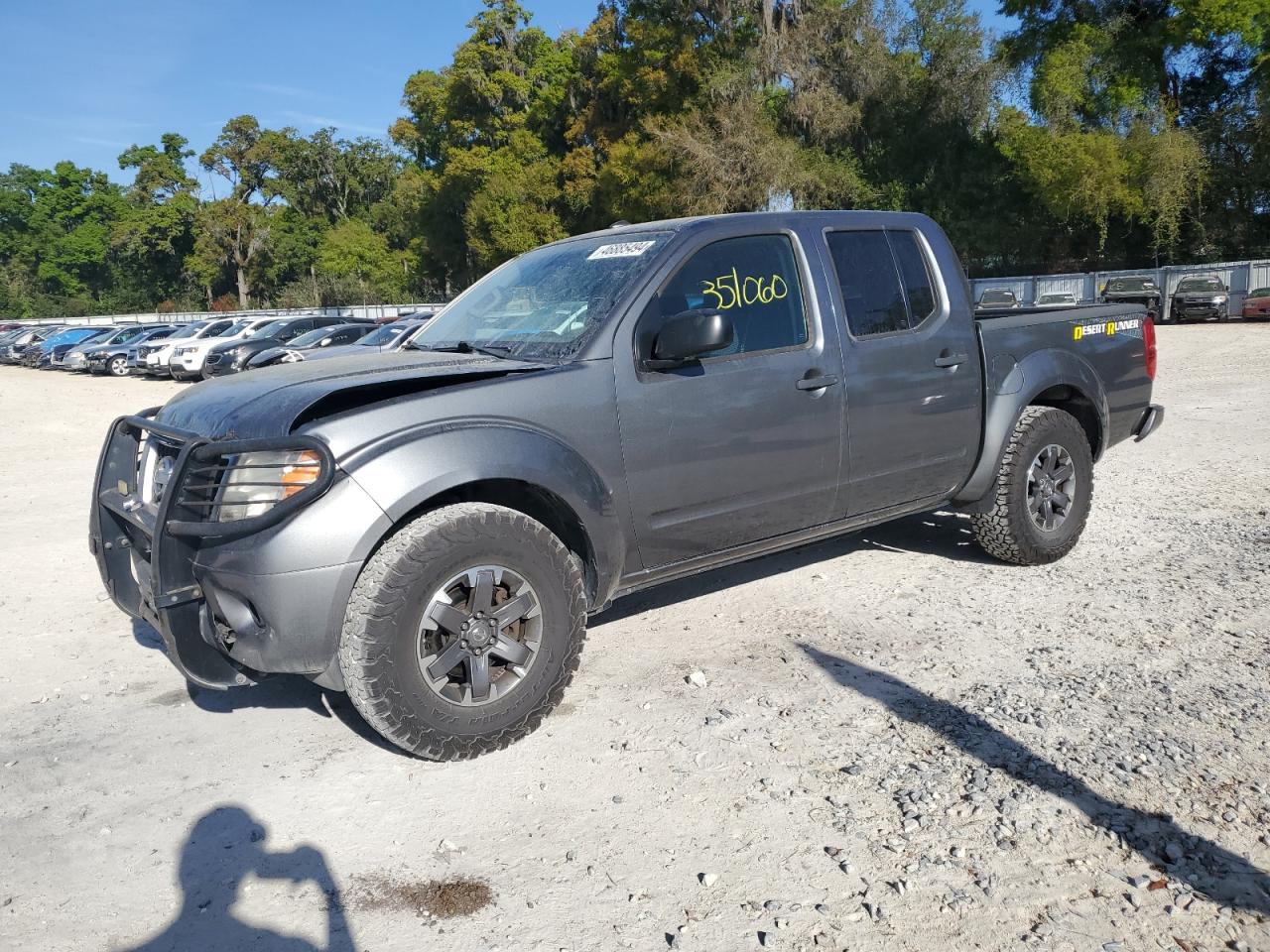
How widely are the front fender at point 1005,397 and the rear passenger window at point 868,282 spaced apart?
759 millimetres

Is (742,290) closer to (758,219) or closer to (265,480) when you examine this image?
(758,219)

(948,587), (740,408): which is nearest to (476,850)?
(740,408)

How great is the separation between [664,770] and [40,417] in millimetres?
16565

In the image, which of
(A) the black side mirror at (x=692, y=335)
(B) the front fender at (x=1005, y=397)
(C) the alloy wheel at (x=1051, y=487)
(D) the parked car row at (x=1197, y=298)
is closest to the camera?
(A) the black side mirror at (x=692, y=335)

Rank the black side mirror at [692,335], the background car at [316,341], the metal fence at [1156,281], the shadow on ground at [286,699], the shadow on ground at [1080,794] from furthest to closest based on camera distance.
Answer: the metal fence at [1156,281], the background car at [316,341], the shadow on ground at [286,699], the black side mirror at [692,335], the shadow on ground at [1080,794]

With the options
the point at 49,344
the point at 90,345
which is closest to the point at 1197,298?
the point at 90,345

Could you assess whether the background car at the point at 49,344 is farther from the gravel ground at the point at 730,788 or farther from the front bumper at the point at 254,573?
the front bumper at the point at 254,573

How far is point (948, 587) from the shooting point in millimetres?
5707

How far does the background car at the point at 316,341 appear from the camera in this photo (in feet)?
77.3

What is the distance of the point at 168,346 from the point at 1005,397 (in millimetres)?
27906

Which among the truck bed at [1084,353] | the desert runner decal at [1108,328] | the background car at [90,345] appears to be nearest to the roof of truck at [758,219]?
the truck bed at [1084,353]

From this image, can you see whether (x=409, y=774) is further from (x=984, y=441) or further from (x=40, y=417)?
(x=40, y=417)

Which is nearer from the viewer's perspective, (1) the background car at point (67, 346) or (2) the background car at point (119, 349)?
(2) the background car at point (119, 349)

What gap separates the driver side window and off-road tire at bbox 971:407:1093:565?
5.61 feet
